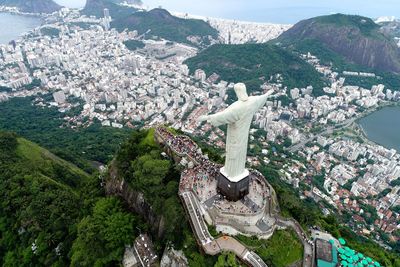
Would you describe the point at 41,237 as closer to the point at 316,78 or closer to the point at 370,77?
the point at 316,78

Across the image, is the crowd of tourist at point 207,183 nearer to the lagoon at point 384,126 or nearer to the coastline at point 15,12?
the lagoon at point 384,126

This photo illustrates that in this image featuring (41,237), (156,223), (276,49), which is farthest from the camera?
(276,49)

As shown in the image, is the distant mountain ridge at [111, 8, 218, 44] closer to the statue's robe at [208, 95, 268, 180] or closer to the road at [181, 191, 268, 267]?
the statue's robe at [208, 95, 268, 180]

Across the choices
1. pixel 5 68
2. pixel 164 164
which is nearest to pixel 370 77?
pixel 164 164

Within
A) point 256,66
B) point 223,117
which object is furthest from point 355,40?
point 223,117

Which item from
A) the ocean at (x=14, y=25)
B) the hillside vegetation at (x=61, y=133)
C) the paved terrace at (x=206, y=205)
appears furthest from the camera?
the ocean at (x=14, y=25)

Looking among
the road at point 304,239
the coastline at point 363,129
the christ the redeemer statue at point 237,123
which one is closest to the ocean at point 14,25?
the coastline at point 363,129

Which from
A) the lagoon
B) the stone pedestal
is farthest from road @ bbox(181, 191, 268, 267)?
the lagoon
